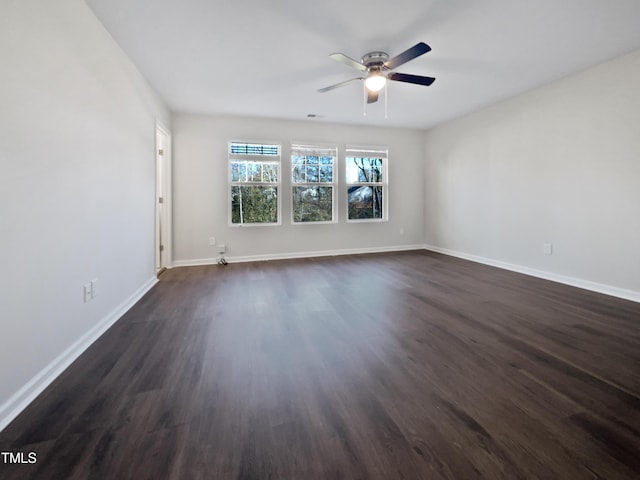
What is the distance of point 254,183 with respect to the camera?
513 centimetres

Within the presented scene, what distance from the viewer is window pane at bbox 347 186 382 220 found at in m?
5.79

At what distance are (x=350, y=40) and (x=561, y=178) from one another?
3.14m

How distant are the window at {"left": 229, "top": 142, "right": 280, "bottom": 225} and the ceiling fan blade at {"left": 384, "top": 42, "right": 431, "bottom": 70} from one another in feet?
9.34

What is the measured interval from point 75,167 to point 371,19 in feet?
8.37

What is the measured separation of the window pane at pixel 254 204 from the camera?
16.7 feet

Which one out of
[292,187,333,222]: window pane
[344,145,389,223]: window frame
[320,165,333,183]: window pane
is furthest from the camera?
[344,145,389,223]: window frame

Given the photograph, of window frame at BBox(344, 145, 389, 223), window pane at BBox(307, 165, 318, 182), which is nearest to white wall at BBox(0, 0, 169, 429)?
window pane at BBox(307, 165, 318, 182)

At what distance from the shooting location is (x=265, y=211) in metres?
5.24

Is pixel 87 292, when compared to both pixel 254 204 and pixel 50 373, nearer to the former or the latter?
pixel 50 373

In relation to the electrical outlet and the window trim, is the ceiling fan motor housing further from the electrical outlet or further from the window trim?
the electrical outlet

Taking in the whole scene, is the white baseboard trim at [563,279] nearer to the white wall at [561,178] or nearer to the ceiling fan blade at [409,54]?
the white wall at [561,178]

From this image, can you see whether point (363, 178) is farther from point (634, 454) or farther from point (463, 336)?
point (634, 454)

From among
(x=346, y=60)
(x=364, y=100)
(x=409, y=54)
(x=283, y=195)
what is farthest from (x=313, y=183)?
(x=409, y=54)

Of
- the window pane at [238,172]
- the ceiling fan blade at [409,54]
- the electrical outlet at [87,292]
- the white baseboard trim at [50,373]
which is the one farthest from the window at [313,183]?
the electrical outlet at [87,292]
